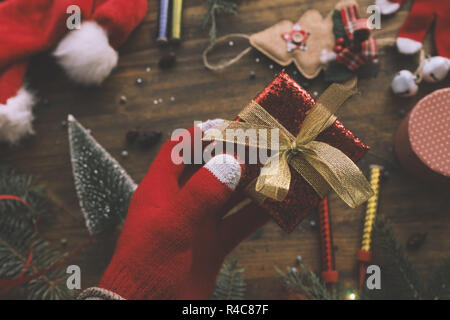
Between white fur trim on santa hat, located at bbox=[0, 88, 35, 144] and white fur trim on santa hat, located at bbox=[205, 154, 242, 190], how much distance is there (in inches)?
21.9

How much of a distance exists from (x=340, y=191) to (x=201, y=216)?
0.77ft

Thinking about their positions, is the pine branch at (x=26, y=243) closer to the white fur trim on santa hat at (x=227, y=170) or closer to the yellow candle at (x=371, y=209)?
the white fur trim on santa hat at (x=227, y=170)

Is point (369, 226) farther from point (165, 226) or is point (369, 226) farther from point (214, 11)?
point (214, 11)

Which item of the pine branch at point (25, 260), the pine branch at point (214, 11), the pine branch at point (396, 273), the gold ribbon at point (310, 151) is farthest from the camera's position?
the pine branch at point (214, 11)

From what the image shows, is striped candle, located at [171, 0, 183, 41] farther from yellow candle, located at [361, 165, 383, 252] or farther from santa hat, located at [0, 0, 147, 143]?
yellow candle, located at [361, 165, 383, 252]

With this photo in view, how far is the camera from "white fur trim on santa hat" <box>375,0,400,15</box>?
0.87 meters

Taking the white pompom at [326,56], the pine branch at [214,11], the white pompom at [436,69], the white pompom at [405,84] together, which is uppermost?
the pine branch at [214,11]

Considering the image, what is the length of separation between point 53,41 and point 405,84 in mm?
869

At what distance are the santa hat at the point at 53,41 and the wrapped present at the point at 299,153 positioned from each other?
1.53 ft

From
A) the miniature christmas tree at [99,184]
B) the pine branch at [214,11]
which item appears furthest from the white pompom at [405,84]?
the miniature christmas tree at [99,184]

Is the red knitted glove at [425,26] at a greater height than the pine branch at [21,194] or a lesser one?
greater

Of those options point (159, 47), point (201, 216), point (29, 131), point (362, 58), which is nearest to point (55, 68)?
point (29, 131)

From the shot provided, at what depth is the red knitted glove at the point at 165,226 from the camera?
581 millimetres

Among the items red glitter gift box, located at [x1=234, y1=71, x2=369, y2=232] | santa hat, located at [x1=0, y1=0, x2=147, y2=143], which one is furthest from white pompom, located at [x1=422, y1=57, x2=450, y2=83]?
santa hat, located at [x1=0, y1=0, x2=147, y2=143]
